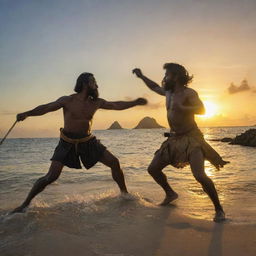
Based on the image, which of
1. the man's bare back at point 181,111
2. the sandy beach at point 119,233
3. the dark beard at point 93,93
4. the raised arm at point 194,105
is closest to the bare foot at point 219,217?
the sandy beach at point 119,233

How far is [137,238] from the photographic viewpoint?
3.81 m

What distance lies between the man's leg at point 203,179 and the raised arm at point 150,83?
1241 millimetres

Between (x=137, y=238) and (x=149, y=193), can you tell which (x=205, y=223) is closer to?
(x=137, y=238)

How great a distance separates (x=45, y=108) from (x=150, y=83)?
5.95 feet

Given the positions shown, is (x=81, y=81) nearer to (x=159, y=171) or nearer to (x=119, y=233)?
(x=159, y=171)

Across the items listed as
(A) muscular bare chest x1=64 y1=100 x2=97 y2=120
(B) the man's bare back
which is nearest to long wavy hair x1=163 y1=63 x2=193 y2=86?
(B) the man's bare back

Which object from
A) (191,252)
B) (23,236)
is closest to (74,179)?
(23,236)

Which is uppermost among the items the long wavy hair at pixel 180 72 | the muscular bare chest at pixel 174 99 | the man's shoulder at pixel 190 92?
the long wavy hair at pixel 180 72

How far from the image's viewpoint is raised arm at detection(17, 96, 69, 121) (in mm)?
4990

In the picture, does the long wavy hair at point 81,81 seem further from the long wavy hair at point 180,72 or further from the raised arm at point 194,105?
the raised arm at point 194,105

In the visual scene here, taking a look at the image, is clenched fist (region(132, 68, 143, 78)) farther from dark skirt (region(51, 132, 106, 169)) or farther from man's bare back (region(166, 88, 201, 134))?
dark skirt (region(51, 132, 106, 169))

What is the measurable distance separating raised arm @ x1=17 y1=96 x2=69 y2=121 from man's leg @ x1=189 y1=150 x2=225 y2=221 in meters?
2.10

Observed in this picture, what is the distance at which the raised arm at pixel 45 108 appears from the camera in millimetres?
4990

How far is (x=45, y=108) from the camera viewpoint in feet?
17.1
